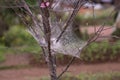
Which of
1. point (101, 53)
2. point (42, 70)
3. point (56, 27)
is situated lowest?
point (42, 70)

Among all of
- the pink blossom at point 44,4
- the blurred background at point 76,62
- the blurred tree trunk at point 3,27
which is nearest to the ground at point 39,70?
the blurred background at point 76,62

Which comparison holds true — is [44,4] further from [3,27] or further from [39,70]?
[3,27]

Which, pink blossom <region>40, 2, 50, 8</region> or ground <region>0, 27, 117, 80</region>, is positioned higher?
pink blossom <region>40, 2, 50, 8</region>

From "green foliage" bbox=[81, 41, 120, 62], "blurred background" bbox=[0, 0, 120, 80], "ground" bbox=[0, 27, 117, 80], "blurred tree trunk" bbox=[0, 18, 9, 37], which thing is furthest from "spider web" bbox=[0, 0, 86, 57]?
"blurred tree trunk" bbox=[0, 18, 9, 37]

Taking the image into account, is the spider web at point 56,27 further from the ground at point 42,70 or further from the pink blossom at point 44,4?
the ground at point 42,70

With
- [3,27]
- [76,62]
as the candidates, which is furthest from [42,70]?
[3,27]

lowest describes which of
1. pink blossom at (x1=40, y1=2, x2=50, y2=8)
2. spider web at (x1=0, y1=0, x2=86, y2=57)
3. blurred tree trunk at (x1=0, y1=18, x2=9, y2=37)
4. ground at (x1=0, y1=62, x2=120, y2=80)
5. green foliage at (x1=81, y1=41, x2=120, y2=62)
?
ground at (x1=0, y1=62, x2=120, y2=80)

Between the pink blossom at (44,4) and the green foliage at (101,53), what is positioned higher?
the pink blossom at (44,4)

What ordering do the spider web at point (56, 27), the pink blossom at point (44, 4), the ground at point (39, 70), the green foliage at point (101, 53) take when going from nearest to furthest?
1. the pink blossom at point (44, 4)
2. the spider web at point (56, 27)
3. the ground at point (39, 70)
4. the green foliage at point (101, 53)

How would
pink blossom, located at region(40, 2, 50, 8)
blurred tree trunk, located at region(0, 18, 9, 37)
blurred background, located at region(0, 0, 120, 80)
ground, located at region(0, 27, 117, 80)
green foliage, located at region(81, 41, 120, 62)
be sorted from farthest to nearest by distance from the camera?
blurred tree trunk, located at region(0, 18, 9, 37) → green foliage, located at region(81, 41, 120, 62) → ground, located at region(0, 27, 117, 80) → blurred background, located at region(0, 0, 120, 80) → pink blossom, located at region(40, 2, 50, 8)

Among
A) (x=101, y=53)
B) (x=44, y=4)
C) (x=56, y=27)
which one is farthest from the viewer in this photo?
(x=101, y=53)

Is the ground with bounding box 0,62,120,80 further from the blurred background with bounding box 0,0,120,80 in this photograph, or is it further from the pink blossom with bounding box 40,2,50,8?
the pink blossom with bounding box 40,2,50,8
